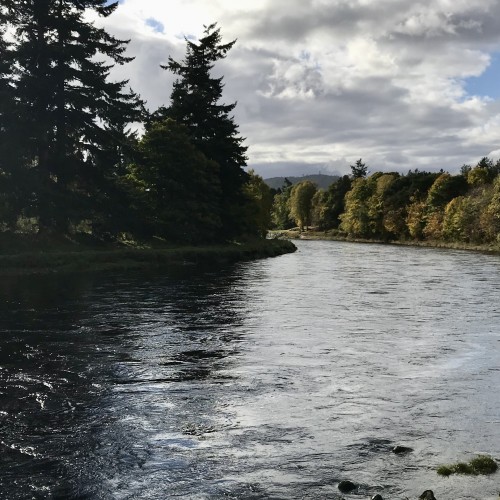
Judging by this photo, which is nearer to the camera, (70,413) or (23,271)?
(70,413)

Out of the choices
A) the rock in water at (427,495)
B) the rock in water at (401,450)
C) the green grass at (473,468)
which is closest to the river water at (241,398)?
the rock in water at (401,450)

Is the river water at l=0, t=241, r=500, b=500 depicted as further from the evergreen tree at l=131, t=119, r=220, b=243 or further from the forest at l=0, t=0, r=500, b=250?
the evergreen tree at l=131, t=119, r=220, b=243

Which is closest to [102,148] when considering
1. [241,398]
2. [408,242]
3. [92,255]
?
[92,255]

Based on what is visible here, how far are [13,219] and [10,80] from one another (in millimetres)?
12116

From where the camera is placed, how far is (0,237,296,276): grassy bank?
42250mm

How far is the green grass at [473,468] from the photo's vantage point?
9.65m

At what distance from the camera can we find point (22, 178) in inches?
1857

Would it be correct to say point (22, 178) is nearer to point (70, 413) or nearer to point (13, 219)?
point (13, 219)

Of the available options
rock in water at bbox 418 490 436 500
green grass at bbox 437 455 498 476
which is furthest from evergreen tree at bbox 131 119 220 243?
rock in water at bbox 418 490 436 500

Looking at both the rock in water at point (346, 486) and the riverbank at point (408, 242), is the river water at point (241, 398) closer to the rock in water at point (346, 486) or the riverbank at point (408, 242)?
the rock in water at point (346, 486)

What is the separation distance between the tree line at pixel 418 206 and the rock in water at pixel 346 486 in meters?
91.8

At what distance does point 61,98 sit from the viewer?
5191cm

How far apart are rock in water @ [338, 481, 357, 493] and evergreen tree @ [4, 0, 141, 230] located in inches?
1723

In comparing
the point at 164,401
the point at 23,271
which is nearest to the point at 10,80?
the point at 23,271
